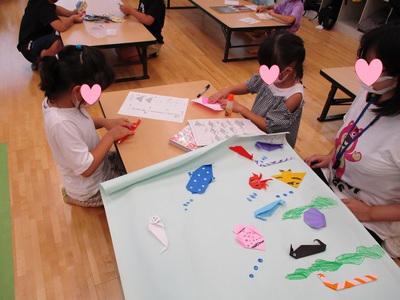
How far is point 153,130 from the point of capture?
1368 mm

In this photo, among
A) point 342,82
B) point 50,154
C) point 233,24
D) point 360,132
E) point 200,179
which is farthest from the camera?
Answer: point 233,24

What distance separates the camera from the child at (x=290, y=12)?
3439 millimetres

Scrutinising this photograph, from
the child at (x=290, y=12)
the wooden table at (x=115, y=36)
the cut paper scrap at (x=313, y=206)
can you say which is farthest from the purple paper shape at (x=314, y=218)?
the child at (x=290, y=12)

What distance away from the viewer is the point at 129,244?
89 cm

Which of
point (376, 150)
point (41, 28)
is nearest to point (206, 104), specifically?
point (376, 150)

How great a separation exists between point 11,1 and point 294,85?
5054 millimetres

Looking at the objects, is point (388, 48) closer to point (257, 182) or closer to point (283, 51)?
point (283, 51)

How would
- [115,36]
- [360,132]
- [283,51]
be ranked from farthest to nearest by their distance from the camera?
1. [115,36]
2. [283,51]
3. [360,132]

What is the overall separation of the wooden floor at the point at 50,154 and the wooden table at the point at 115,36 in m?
0.47

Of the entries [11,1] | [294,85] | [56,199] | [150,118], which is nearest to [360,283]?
[294,85]

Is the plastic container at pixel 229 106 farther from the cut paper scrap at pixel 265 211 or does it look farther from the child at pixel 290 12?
the child at pixel 290 12

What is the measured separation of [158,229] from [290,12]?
340 cm

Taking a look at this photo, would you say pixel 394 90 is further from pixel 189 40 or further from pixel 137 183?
pixel 189 40

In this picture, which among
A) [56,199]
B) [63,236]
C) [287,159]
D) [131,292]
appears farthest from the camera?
[56,199]
